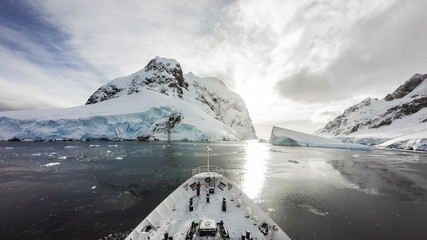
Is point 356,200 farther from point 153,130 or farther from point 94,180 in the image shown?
point 153,130

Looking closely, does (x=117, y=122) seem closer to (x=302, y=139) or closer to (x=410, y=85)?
(x=302, y=139)

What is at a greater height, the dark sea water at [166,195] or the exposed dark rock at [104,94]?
the exposed dark rock at [104,94]

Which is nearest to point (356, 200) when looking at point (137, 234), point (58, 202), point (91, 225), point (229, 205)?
point (229, 205)

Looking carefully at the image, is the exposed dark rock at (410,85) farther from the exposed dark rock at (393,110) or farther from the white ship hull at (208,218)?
the white ship hull at (208,218)

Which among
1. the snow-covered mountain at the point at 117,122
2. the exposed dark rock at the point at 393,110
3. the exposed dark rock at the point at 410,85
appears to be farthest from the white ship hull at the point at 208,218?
the exposed dark rock at the point at 410,85

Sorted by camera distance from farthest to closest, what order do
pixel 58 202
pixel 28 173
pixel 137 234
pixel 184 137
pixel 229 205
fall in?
pixel 184 137, pixel 28 173, pixel 58 202, pixel 229 205, pixel 137 234

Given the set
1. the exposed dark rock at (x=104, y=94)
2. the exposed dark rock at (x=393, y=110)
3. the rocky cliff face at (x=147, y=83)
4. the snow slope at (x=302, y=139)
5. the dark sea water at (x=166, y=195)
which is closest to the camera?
the dark sea water at (x=166, y=195)

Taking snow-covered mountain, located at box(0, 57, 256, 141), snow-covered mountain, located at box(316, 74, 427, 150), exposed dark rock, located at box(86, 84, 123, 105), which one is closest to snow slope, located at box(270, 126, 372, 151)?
snow-covered mountain, located at box(316, 74, 427, 150)

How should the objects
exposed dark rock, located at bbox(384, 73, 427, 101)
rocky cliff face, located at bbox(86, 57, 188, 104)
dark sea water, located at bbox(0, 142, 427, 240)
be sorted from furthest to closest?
exposed dark rock, located at bbox(384, 73, 427, 101) < rocky cliff face, located at bbox(86, 57, 188, 104) < dark sea water, located at bbox(0, 142, 427, 240)

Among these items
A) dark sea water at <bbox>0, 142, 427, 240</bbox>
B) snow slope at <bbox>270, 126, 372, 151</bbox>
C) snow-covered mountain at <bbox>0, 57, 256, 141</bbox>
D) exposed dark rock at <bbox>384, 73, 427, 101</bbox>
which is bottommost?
dark sea water at <bbox>0, 142, 427, 240</bbox>

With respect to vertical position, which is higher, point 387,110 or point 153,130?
point 387,110

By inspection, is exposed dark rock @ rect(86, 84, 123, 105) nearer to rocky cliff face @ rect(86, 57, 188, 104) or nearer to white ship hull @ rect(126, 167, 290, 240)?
rocky cliff face @ rect(86, 57, 188, 104)
